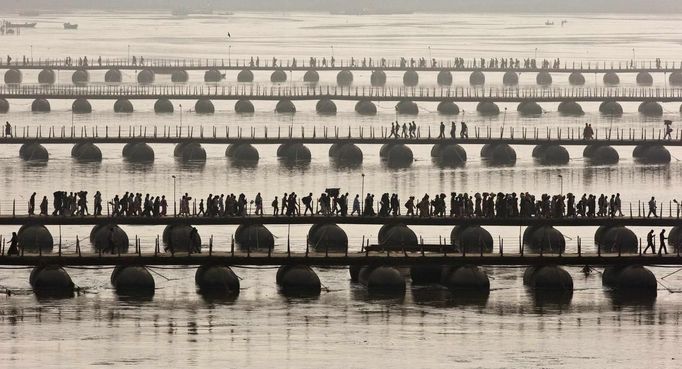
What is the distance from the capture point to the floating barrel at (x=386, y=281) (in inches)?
3812

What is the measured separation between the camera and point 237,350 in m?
85.7

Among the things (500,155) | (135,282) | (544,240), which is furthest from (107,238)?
(500,155)

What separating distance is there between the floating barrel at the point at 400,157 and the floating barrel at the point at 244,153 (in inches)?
423

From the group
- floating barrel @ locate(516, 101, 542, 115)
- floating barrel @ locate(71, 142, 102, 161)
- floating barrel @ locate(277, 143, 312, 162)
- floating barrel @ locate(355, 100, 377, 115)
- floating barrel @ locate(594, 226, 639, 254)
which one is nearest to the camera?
floating barrel @ locate(594, 226, 639, 254)

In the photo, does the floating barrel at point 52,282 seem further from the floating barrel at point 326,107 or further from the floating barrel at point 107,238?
the floating barrel at point 326,107

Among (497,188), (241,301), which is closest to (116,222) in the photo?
(241,301)

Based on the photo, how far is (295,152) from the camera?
515 feet

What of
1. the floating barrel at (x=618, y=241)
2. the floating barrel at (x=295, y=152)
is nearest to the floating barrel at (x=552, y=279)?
the floating barrel at (x=618, y=241)

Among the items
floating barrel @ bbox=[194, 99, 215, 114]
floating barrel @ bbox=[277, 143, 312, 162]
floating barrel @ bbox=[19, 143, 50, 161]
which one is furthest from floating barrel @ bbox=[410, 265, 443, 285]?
floating barrel @ bbox=[194, 99, 215, 114]

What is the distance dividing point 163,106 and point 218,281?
102648 millimetres

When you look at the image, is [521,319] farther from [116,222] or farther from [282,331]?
[116,222]

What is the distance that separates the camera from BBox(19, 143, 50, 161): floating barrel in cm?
15538

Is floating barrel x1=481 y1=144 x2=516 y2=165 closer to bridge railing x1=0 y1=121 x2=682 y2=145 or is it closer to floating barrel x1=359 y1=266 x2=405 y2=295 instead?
bridge railing x1=0 y1=121 x2=682 y2=145

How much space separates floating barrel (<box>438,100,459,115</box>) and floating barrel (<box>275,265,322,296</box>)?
334ft
